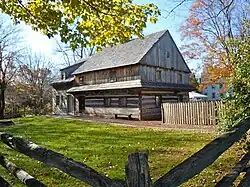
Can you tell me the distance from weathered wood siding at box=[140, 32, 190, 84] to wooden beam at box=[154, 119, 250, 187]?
20767 millimetres

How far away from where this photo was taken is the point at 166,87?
26.2m

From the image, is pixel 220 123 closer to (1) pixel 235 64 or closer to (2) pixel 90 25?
(1) pixel 235 64

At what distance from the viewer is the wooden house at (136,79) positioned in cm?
2425

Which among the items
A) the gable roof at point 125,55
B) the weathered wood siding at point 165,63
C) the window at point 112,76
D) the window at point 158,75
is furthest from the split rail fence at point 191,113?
the window at point 112,76

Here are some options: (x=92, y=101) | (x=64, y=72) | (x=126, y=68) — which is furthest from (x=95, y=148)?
(x=64, y=72)

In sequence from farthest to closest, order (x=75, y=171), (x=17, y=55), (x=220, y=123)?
(x=17, y=55) → (x=220, y=123) → (x=75, y=171)

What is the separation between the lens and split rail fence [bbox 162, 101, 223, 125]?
17.4 m

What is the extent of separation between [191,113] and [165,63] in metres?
9.97

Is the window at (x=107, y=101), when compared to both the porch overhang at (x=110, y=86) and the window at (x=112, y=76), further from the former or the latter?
the window at (x=112, y=76)

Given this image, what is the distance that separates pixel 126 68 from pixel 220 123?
54.9 feet

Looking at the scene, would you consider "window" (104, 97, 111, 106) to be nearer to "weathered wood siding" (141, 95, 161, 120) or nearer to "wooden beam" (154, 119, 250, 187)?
"weathered wood siding" (141, 95, 161, 120)

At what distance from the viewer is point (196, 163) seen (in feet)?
8.99

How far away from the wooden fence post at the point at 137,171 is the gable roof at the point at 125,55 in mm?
21848

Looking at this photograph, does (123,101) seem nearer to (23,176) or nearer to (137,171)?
(23,176)
